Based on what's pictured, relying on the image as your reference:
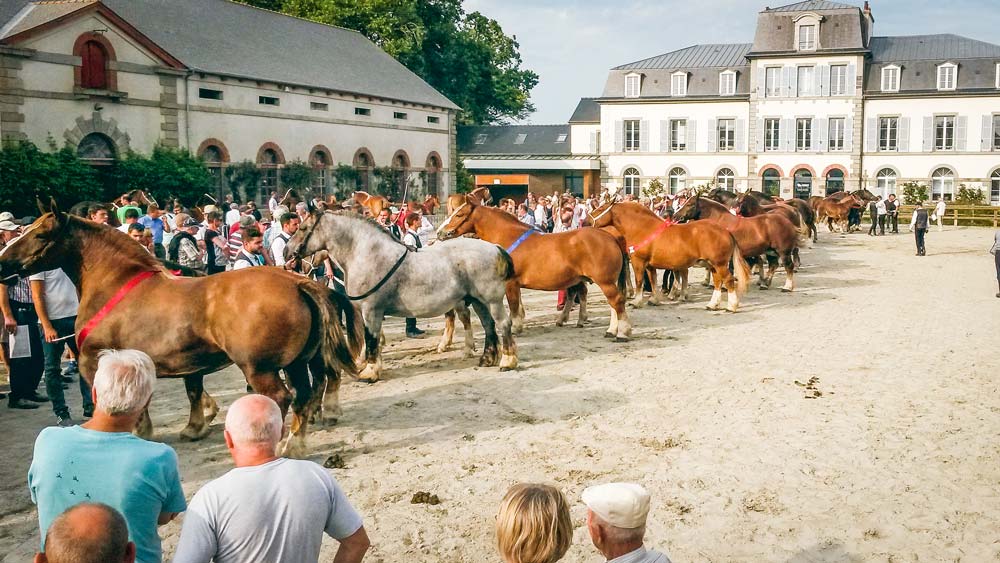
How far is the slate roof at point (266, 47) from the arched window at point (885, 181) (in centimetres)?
2707

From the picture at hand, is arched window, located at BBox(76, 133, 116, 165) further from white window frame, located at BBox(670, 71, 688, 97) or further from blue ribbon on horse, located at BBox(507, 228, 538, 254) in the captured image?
white window frame, located at BBox(670, 71, 688, 97)

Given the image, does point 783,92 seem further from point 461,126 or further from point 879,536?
point 879,536

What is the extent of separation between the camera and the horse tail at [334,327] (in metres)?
6.85

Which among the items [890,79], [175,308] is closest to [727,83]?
[890,79]

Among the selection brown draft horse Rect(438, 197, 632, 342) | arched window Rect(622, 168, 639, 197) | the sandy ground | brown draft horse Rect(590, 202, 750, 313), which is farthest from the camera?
arched window Rect(622, 168, 639, 197)

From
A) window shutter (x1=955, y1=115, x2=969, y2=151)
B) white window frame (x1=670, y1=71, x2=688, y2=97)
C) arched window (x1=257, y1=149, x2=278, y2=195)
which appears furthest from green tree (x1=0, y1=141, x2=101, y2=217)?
window shutter (x1=955, y1=115, x2=969, y2=151)

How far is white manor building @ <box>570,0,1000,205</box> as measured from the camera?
4975 cm

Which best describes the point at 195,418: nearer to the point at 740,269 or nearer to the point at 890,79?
the point at 740,269

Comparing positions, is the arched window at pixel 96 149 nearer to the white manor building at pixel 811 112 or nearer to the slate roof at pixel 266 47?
the slate roof at pixel 266 47

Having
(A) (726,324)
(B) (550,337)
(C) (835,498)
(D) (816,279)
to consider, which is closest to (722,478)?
(C) (835,498)

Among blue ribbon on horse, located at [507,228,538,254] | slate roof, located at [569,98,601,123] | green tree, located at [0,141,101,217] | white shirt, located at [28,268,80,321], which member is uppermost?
slate roof, located at [569,98,601,123]

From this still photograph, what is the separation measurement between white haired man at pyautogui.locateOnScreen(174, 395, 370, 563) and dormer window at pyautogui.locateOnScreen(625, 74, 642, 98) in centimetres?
5552

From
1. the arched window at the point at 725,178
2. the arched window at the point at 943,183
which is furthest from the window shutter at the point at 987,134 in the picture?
the arched window at the point at 725,178

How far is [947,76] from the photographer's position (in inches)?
1971
